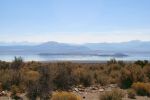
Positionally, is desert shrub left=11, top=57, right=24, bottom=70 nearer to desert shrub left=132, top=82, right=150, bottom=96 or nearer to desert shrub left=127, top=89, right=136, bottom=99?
desert shrub left=132, top=82, right=150, bottom=96

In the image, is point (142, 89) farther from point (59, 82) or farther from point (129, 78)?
point (59, 82)

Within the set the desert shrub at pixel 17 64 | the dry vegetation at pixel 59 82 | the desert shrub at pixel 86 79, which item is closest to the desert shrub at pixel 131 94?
the dry vegetation at pixel 59 82

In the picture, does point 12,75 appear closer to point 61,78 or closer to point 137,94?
point 61,78

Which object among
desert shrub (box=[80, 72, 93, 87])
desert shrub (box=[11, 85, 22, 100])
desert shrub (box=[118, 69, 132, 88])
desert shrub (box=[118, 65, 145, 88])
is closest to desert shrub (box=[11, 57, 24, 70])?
desert shrub (box=[80, 72, 93, 87])

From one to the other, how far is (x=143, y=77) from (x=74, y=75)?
543 centimetres

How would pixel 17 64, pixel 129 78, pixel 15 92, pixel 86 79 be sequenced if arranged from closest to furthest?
pixel 15 92
pixel 129 78
pixel 86 79
pixel 17 64

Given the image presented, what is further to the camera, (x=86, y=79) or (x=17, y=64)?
(x=17, y=64)

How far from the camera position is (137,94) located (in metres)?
23.6

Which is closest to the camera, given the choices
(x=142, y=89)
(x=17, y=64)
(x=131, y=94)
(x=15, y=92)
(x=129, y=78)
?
(x=15, y=92)

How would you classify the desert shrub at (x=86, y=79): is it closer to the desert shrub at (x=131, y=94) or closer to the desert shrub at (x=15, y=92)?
the desert shrub at (x=131, y=94)

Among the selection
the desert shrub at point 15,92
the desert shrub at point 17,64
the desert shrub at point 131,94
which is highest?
the desert shrub at point 17,64

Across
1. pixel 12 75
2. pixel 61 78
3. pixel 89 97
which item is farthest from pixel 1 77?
pixel 89 97

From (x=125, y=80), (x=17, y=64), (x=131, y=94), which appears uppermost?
(x=17, y=64)

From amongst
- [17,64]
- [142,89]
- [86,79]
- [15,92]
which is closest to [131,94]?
[142,89]
